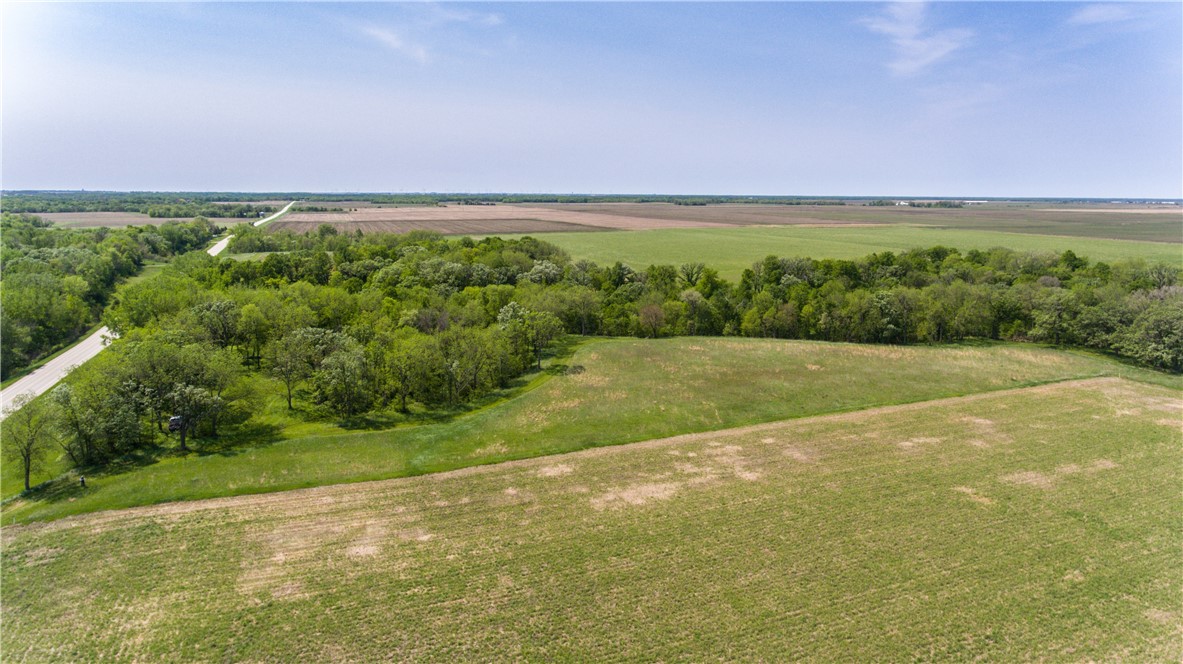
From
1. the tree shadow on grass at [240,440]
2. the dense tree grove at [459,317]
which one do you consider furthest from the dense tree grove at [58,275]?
the tree shadow on grass at [240,440]

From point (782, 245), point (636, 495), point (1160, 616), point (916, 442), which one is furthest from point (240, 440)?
point (782, 245)

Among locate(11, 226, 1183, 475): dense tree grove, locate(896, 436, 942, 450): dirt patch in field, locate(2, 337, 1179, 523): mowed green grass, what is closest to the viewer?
locate(2, 337, 1179, 523): mowed green grass

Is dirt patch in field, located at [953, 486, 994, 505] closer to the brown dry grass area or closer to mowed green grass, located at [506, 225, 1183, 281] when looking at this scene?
the brown dry grass area

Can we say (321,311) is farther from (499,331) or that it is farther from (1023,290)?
(1023,290)

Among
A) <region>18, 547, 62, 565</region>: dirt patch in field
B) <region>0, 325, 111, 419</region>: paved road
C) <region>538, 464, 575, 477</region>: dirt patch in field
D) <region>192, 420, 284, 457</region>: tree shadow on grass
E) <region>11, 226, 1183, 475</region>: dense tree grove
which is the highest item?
<region>11, 226, 1183, 475</region>: dense tree grove

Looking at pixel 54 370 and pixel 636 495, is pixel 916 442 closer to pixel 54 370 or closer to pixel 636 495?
pixel 636 495

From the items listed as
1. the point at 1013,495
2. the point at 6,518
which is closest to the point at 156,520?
the point at 6,518

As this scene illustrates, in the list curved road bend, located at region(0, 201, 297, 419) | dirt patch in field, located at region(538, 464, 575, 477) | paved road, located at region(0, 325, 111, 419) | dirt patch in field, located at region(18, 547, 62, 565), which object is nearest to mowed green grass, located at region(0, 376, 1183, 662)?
dirt patch in field, located at region(538, 464, 575, 477)

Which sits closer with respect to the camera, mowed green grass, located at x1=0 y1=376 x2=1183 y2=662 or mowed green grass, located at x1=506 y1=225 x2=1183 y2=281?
mowed green grass, located at x1=0 y1=376 x2=1183 y2=662

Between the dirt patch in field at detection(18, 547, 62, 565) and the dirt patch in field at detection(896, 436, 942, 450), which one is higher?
the dirt patch in field at detection(896, 436, 942, 450)
